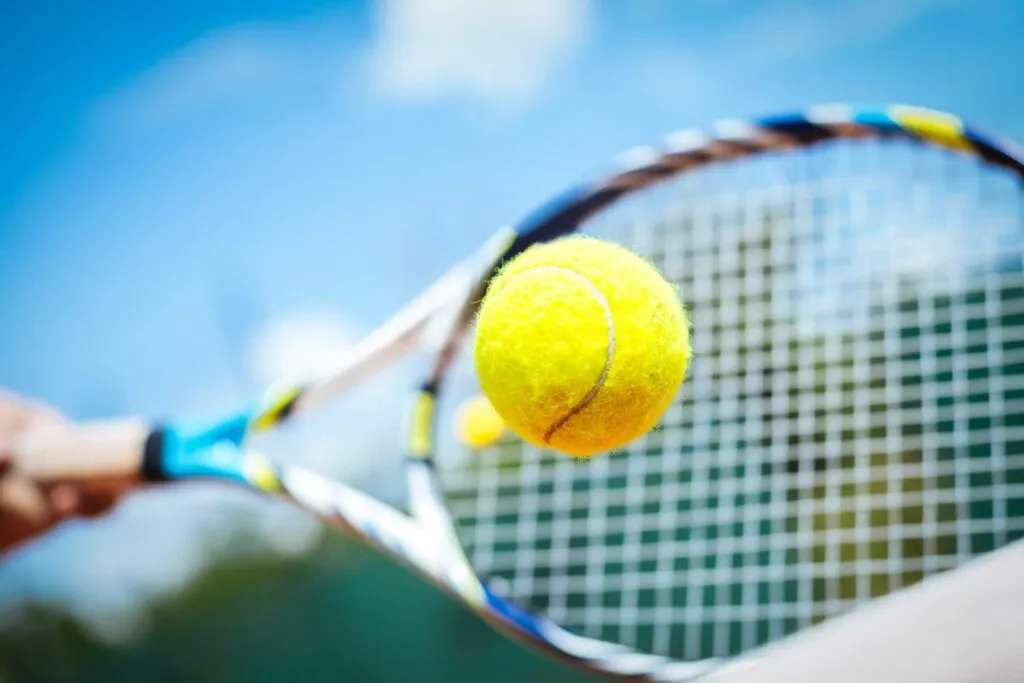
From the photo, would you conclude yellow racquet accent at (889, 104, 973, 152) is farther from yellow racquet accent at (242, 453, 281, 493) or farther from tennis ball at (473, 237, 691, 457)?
yellow racquet accent at (242, 453, 281, 493)

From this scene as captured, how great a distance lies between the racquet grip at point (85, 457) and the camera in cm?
204

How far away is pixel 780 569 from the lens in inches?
86.8

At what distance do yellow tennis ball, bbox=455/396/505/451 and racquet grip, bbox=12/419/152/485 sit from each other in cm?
65

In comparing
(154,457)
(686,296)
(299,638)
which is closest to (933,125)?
(686,296)

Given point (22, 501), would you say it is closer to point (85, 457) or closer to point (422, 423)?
point (85, 457)

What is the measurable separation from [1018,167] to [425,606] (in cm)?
738

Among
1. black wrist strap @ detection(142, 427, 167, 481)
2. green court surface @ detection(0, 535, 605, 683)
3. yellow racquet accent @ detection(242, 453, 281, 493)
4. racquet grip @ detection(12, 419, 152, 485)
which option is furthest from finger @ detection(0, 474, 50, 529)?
green court surface @ detection(0, 535, 605, 683)

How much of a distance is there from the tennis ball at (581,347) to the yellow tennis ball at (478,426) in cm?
89

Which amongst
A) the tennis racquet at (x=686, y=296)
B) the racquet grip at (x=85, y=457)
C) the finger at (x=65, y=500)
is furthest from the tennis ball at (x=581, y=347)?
the finger at (x=65, y=500)

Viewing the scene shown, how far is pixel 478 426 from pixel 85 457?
0.82 metres

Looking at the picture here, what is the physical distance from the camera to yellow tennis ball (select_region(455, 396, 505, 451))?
2.07 meters

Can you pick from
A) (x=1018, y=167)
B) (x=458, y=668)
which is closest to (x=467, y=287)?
(x=1018, y=167)

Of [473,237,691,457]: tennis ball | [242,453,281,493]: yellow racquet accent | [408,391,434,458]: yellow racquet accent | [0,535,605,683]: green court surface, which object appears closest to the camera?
[473,237,691,457]: tennis ball

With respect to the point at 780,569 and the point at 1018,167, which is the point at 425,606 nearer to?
the point at 780,569
